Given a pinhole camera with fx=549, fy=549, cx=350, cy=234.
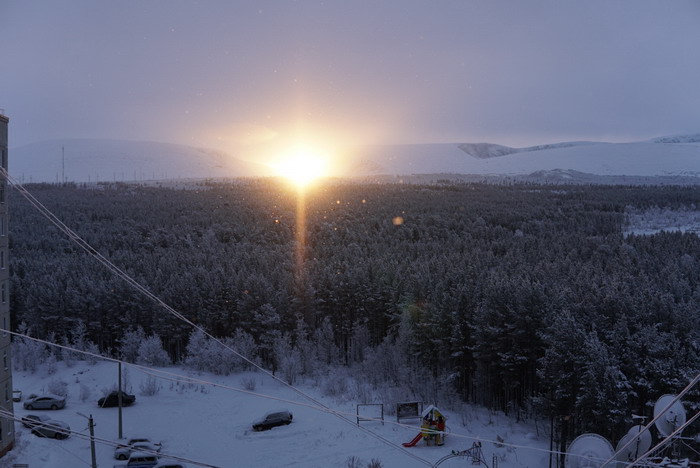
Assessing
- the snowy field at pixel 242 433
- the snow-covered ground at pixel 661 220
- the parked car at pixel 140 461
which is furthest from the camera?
the snow-covered ground at pixel 661 220

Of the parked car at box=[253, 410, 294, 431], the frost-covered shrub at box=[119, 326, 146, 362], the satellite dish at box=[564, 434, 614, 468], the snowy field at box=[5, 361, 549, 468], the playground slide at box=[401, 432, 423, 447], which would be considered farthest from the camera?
the frost-covered shrub at box=[119, 326, 146, 362]

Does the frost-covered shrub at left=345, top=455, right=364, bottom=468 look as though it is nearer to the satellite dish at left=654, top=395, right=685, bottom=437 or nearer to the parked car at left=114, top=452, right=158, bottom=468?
the parked car at left=114, top=452, right=158, bottom=468

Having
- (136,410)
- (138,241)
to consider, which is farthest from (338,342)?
(138,241)

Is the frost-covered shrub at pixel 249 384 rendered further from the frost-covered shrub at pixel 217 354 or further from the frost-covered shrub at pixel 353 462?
the frost-covered shrub at pixel 353 462

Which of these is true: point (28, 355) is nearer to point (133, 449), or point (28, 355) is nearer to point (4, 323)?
point (4, 323)

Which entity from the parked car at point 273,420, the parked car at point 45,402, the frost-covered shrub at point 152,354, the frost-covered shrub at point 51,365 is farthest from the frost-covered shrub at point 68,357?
the parked car at point 273,420

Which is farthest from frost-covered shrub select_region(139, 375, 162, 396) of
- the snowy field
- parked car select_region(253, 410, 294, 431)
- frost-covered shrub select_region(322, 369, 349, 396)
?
frost-covered shrub select_region(322, 369, 349, 396)

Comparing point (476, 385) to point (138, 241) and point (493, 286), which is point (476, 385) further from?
point (138, 241)

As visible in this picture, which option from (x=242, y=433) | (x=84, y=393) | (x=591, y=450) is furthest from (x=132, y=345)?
(x=591, y=450)
